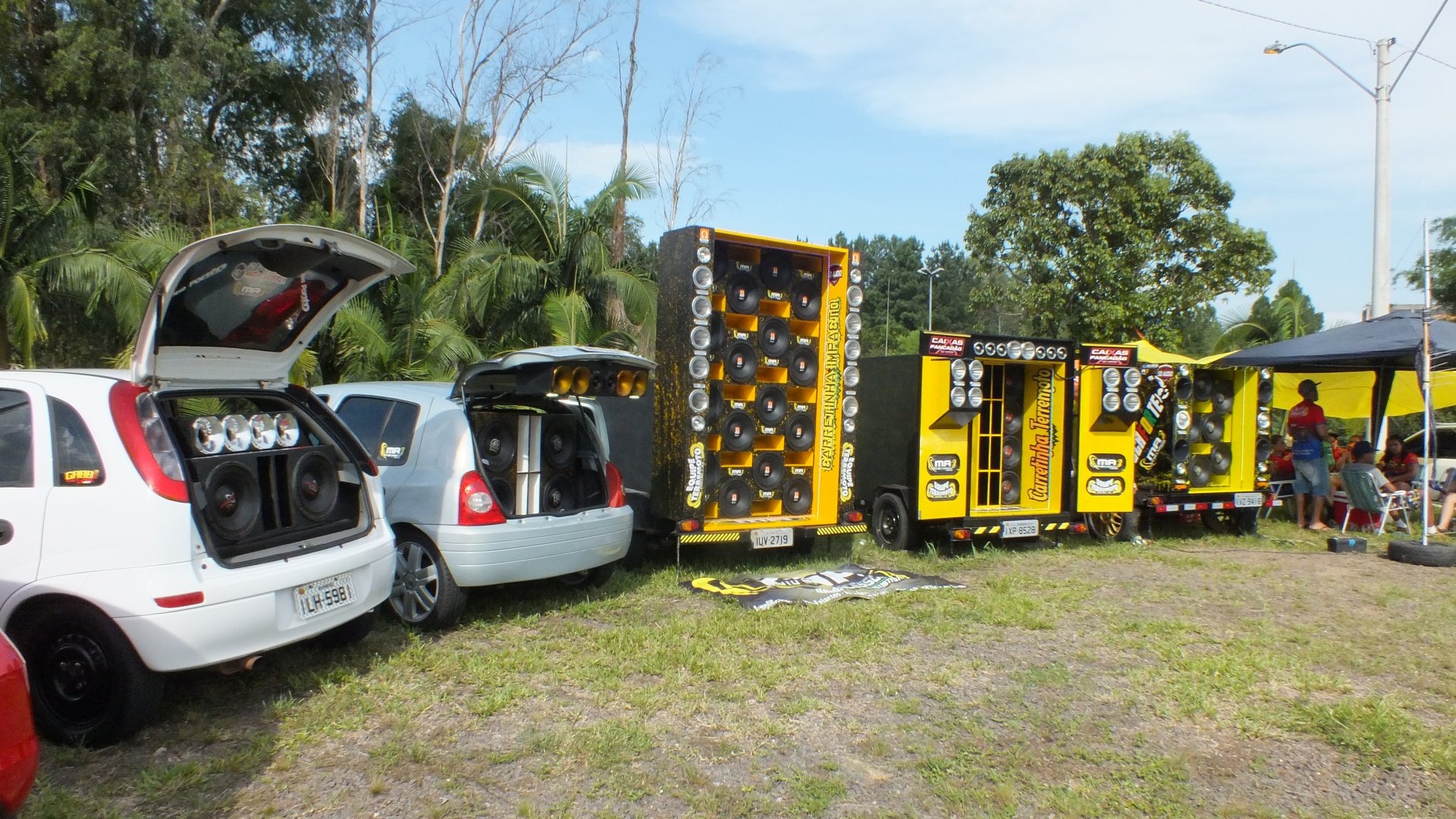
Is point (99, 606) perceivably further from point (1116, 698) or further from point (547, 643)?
point (1116, 698)

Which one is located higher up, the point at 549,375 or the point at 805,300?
the point at 805,300

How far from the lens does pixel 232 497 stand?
4.55 meters

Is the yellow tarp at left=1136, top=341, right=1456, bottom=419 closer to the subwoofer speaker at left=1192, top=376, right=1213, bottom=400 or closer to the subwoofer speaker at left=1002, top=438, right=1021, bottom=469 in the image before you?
the subwoofer speaker at left=1192, top=376, right=1213, bottom=400

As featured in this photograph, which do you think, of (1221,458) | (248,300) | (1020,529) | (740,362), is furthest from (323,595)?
(1221,458)

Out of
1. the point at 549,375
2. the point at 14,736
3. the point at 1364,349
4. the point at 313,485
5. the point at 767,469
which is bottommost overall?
the point at 14,736

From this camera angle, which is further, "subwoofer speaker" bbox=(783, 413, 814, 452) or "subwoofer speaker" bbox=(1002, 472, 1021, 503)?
"subwoofer speaker" bbox=(1002, 472, 1021, 503)

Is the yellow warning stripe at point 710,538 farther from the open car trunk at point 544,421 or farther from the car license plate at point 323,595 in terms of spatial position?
the car license plate at point 323,595

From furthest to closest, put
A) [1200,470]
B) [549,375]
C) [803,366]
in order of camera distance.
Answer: [1200,470]
[803,366]
[549,375]

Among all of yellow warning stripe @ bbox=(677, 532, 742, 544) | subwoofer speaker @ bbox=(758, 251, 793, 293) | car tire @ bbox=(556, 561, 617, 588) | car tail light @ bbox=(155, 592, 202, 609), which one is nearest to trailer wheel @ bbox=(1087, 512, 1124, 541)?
subwoofer speaker @ bbox=(758, 251, 793, 293)

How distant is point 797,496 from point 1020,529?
245 cm

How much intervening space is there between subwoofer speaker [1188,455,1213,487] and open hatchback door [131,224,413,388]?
9066 millimetres

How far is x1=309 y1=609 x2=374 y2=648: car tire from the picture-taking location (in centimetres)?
538

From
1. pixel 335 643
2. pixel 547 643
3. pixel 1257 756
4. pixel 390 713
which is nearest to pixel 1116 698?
pixel 1257 756

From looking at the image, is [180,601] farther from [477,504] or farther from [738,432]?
[738,432]
